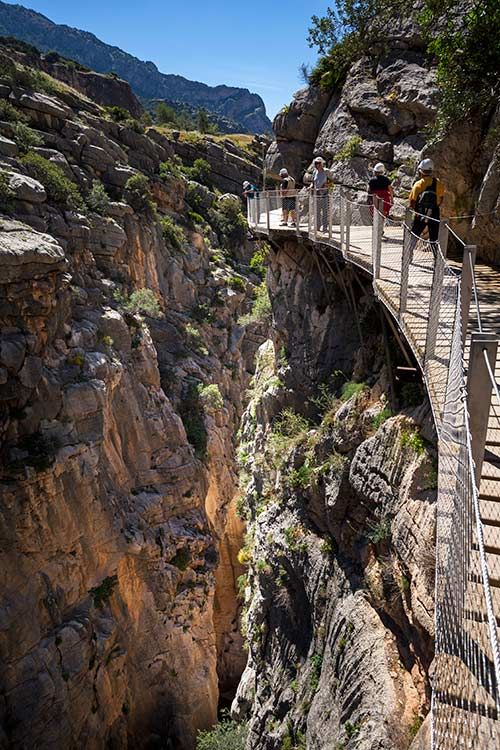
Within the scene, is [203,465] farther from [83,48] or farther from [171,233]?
[83,48]

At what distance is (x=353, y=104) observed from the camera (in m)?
14.9

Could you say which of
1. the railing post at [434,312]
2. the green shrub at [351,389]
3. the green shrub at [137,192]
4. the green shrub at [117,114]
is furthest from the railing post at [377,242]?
the green shrub at [117,114]

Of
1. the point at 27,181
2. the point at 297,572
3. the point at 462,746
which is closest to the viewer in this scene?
the point at 462,746

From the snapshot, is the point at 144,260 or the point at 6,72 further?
the point at 144,260

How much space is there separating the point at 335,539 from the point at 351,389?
319 cm

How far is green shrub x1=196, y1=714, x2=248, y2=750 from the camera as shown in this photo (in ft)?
50.2

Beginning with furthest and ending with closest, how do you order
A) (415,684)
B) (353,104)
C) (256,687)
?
(353,104)
(256,687)
(415,684)

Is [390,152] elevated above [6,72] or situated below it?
below

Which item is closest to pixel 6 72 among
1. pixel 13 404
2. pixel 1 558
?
pixel 13 404

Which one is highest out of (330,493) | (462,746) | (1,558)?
(462,746)

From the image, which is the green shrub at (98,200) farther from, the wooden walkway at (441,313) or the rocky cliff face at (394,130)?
the wooden walkway at (441,313)

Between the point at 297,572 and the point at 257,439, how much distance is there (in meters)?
7.29

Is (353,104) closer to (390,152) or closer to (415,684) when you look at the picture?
(390,152)

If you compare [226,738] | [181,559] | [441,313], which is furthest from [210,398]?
[441,313]
